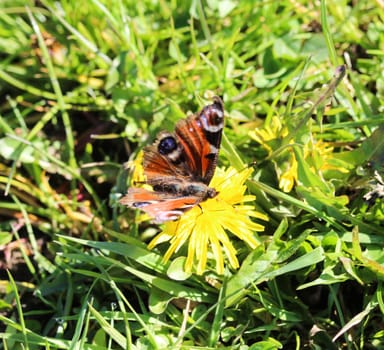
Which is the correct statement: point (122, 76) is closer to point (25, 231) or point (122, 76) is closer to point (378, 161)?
point (25, 231)

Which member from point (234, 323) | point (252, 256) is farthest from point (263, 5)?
point (234, 323)

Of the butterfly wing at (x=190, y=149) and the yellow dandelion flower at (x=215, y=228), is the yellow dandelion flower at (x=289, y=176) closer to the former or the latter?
the yellow dandelion flower at (x=215, y=228)

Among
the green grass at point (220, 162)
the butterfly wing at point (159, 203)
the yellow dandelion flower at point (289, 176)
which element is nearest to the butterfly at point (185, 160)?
the butterfly wing at point (159, 203)

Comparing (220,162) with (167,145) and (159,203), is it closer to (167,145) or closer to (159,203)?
(167,145)

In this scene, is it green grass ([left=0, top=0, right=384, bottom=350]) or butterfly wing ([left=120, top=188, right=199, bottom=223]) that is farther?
green grass ([left=0, top=0, right=384, bottom=350])

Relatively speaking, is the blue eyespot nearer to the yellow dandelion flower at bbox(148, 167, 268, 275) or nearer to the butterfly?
the butterfly

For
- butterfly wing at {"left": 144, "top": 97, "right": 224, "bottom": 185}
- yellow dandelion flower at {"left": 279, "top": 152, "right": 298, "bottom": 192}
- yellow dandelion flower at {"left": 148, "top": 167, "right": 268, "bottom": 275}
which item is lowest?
yellow dandelion flower at {"left": 148, "top": 167, "right": 268, "bottom": 275}

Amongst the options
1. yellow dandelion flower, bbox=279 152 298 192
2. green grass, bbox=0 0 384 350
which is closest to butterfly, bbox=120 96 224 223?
green grass, bbox=0 0 384 350
